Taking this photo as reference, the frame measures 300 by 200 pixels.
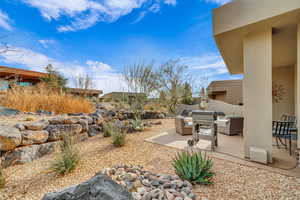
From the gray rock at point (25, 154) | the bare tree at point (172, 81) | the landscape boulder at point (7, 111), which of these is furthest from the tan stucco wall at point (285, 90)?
the landscape boulder at point (7, 111)

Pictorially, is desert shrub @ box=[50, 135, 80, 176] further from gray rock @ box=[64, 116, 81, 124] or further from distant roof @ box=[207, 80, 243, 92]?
distant roof @ box=[207, 80, 243, 92]

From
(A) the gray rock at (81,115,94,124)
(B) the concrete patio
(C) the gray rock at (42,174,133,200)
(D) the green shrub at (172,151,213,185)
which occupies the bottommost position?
(B) the concrete patio

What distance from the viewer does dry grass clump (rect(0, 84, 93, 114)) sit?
4.58 m

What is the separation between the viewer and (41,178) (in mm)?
2264

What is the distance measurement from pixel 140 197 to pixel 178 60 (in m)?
11.3

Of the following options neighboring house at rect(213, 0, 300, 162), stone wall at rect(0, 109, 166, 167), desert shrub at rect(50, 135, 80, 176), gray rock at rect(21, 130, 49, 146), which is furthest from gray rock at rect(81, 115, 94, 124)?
neighboring house at rect(213, 0, 300, 162)

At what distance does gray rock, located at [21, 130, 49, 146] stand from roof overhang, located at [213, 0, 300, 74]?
4.98 m

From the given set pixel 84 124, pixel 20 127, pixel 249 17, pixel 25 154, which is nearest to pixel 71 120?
pixel 84 124

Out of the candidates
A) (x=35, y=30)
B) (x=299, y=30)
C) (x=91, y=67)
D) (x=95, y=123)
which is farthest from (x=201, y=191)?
(x=91, y=67)

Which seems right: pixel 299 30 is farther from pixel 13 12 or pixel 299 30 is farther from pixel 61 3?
pixel 13 12

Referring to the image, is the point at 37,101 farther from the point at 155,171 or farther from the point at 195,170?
the point at 195,170

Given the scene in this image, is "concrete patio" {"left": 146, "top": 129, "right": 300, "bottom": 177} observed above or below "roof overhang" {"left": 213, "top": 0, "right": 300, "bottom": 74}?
below

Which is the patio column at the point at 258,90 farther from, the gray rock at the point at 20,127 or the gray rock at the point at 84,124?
the gray rock at the point at 20,127

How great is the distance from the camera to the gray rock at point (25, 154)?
2.74 meters
